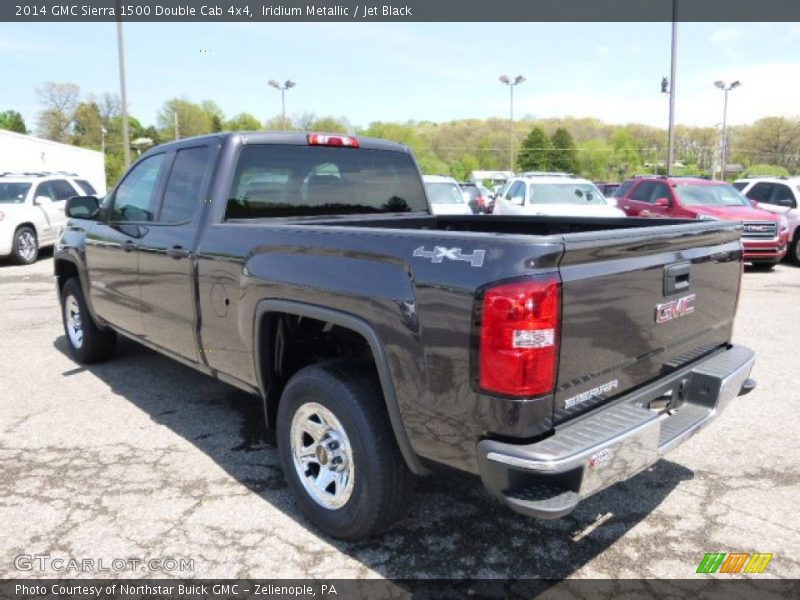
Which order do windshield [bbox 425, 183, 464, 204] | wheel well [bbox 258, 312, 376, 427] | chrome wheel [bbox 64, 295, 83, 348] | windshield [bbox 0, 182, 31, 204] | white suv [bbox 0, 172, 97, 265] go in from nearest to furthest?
wheel well [bbox 258, 312, 376, 427] < chrome wheel [bbox 64, 295, 83, 348] < white suv [bbox 0, 172, 97, 265] < windshield [bbox 0, 182, 31, 204] < windshield [bbox 425, 183, 464, 204]

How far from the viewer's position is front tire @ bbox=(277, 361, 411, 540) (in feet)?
9.28

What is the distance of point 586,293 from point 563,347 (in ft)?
0.75

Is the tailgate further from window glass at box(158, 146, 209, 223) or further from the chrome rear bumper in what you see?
window glass at box(158, 146, 209, 223)

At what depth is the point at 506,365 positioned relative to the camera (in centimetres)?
229

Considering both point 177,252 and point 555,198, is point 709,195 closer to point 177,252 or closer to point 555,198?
point 555,198

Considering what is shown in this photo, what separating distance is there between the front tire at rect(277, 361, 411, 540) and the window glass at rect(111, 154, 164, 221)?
2.07 m

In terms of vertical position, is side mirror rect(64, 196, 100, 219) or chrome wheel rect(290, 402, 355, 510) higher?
side mirror rect(64, 196, 100, 219)

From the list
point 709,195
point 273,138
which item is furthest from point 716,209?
point 273,138

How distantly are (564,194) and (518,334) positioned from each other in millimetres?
13020

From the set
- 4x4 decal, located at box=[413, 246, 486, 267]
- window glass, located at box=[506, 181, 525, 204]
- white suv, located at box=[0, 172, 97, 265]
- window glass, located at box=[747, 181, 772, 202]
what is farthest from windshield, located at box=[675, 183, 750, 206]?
white suv, located at box=[0, 172, 97, 265]

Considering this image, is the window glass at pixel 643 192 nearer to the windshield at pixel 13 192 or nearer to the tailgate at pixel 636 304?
the tailgate at pixel 636 304

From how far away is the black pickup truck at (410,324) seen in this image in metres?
2.32

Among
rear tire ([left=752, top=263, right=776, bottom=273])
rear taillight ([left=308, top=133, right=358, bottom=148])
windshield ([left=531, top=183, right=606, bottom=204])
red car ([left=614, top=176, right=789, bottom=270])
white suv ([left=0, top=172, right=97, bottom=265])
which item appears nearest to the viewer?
rear taillight ([left=308, top=133, right=358, bottom=148])

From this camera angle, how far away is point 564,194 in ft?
48.0
